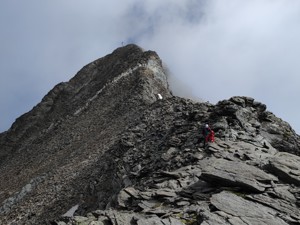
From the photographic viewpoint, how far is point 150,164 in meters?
31.4

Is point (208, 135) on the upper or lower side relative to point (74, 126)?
lower

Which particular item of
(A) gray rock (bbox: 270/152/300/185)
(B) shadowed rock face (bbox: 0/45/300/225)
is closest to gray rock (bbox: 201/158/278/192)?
(B) shadowed rock face (bbox: 0/45/300/225)

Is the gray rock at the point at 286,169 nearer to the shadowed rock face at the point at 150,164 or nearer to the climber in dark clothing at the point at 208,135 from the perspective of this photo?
the shadowed rock face at the point at 150,164

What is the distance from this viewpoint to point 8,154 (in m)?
81.5

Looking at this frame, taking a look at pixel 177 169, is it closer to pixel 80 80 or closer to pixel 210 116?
pixel 210 116

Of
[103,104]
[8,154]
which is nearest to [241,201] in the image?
[103,104]

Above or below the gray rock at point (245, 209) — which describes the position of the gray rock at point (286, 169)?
above

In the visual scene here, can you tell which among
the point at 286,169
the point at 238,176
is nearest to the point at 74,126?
the point at 286,169

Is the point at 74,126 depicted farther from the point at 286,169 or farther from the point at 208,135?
the point at 286,169

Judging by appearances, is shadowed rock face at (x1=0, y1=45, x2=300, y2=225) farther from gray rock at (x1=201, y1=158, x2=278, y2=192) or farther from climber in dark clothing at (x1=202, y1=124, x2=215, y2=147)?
climber in dark clothing at (x1=202, y1=124, x2=215, y2=147)

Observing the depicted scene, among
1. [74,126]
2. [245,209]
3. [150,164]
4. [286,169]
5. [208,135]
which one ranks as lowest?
[245,209]

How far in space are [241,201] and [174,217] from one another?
134 inches

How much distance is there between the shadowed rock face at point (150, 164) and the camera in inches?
816

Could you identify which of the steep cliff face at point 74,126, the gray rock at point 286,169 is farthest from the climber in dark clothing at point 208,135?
the steep cliff face at point 74,126
